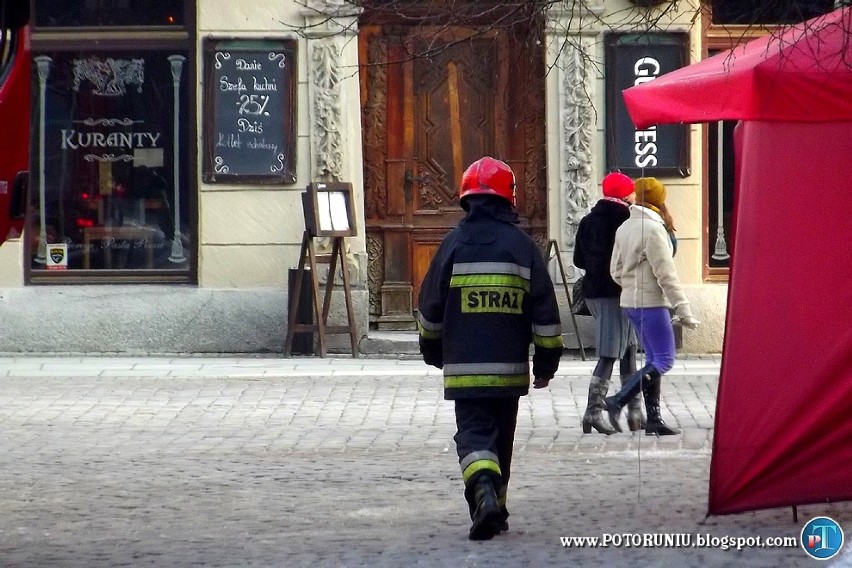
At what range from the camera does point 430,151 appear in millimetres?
15750

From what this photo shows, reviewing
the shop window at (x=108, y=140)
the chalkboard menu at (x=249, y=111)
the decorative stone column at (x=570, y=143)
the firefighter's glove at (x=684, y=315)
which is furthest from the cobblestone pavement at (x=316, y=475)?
the chalkboard menu at (x=249, y=111)

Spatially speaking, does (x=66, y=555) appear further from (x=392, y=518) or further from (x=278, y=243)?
(x=278, y=243)

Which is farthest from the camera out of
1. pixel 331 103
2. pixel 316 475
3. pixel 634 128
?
pixel 331 103

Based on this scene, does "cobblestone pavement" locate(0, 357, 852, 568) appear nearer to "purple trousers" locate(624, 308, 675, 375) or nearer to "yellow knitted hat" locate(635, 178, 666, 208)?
"purple trousers" locate(624, 308, 675, 375)

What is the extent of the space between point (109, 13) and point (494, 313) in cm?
926

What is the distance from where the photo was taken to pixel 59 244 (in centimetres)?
1549

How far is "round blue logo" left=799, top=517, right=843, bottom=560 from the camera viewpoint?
6.59 m

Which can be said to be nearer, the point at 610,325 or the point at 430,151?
the point at 610,325

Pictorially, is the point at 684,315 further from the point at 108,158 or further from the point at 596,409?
the point at 108,158

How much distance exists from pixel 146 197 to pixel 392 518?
27.8ft

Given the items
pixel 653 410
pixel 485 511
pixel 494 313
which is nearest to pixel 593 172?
pixel 653 410

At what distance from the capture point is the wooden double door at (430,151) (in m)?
15.7

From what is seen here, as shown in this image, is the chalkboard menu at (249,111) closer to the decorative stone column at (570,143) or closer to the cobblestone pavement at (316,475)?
the cobblestone pavement at (316,475)

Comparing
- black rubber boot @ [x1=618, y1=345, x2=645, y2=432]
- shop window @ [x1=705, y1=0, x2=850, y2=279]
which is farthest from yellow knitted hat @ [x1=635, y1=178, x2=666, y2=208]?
shop window @ [x1=705, y1=0, x2=850, y2=279]
